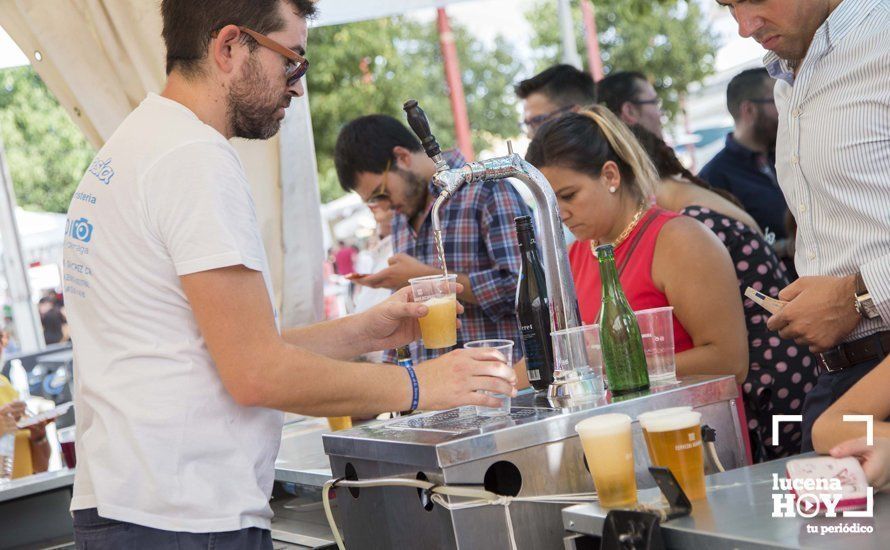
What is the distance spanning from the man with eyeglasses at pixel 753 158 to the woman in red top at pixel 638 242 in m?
1.93

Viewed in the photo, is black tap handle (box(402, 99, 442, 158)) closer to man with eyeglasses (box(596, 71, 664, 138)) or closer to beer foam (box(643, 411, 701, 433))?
beer foam (box(643, 411, 701, 433))

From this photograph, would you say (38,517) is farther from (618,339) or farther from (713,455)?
(713,455)

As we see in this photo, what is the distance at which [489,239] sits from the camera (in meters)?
3.88

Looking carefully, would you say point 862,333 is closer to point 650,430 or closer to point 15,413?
point 650,430

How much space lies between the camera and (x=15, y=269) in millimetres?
8148

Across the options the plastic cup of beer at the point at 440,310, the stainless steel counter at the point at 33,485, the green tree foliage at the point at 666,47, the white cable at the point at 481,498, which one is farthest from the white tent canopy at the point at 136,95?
the green tree foliage at the point at 666,47

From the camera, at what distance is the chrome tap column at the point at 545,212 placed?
2141mm

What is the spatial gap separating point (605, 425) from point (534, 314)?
0.80m

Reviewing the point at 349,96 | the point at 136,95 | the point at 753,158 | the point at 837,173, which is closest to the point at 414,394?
the point at 837,173

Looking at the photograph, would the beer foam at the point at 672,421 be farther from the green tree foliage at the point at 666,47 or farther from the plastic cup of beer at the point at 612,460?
the green tree foliage at the point at 666,47

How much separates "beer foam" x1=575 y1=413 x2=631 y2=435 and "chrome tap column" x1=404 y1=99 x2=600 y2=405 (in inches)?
15.8

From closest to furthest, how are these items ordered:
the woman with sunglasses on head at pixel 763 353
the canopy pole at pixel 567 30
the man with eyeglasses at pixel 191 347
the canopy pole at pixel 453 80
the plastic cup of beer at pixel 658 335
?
the man with eyeglasses at pixel 191 347 → the plastic cup of beer at pixel 658 335 → the woman with sunglasses on head at pixel 763 353 → the canopy pole at pixel 567 30 → the canopy pole at pixel 453 80

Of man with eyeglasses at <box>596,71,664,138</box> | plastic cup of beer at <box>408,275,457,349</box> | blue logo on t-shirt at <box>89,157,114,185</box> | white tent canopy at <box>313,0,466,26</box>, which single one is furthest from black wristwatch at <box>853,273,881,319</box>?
white tent canopy at <box>313,0,466,26</box>

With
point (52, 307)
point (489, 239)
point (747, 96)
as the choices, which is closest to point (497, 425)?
point (489, 239)
